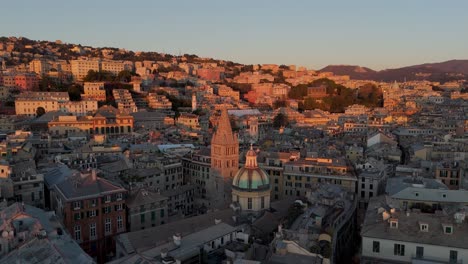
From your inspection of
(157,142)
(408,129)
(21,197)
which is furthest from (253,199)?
(408,129)

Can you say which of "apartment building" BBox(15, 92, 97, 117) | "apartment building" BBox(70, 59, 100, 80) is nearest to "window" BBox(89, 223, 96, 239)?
"apartment building" BBox(15, 92, 97, 117)

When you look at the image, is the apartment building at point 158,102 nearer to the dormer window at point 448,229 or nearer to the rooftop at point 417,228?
the rooftop at point 417,228

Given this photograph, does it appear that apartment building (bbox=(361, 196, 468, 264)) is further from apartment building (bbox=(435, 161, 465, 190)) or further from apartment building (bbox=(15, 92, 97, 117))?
apartment building (bbox=(15, 92, 97, 117))

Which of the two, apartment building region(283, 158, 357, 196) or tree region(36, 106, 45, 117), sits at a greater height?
tree region(36, 106, 45, 117)

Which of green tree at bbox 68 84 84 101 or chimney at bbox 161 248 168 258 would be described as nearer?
chimney at bbox 161 248 168 258

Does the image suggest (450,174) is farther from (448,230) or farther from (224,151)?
(224,151)

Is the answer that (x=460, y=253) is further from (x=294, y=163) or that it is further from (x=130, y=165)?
(x=130, y=165)
